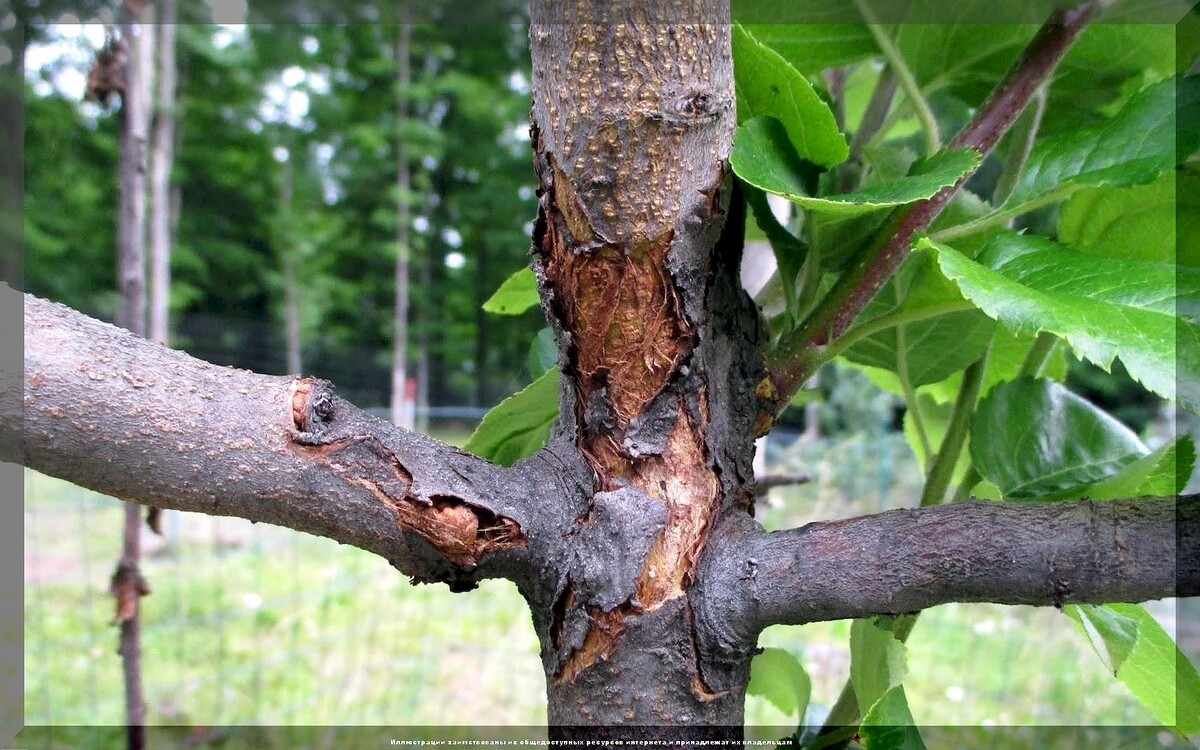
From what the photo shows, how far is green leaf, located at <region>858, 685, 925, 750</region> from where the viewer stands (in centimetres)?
35

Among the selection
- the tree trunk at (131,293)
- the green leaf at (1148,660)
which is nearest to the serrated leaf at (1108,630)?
the green leaf at (1148,660)

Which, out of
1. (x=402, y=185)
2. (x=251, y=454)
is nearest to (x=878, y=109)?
(x=251, y=454)

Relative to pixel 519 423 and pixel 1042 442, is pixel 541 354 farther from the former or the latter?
pixel 1042 442

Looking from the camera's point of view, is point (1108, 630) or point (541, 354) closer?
point (1108, 630)

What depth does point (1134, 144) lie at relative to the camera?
1.13 ft

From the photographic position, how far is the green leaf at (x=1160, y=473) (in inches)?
15.0

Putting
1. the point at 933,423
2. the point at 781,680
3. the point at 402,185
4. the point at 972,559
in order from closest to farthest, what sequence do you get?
the point at 972,559, the point at 781,680, the point at 933,423, the point at 402,185

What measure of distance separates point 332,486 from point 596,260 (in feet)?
0.46

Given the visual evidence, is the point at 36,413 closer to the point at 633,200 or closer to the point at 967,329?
the point at 633,200

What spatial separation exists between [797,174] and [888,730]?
0.80 feet

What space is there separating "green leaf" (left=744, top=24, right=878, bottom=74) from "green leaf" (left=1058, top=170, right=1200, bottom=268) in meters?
0.14

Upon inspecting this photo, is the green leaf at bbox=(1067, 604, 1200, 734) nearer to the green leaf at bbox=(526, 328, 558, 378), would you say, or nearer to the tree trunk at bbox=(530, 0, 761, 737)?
the tree trunk at bbox=(530, 0, 761, 737)

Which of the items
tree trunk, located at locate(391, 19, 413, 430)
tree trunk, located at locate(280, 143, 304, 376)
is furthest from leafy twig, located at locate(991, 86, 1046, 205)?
tree trunk, located at locate(280, 143, 304, 376)

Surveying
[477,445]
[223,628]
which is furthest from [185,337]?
[477,445]
